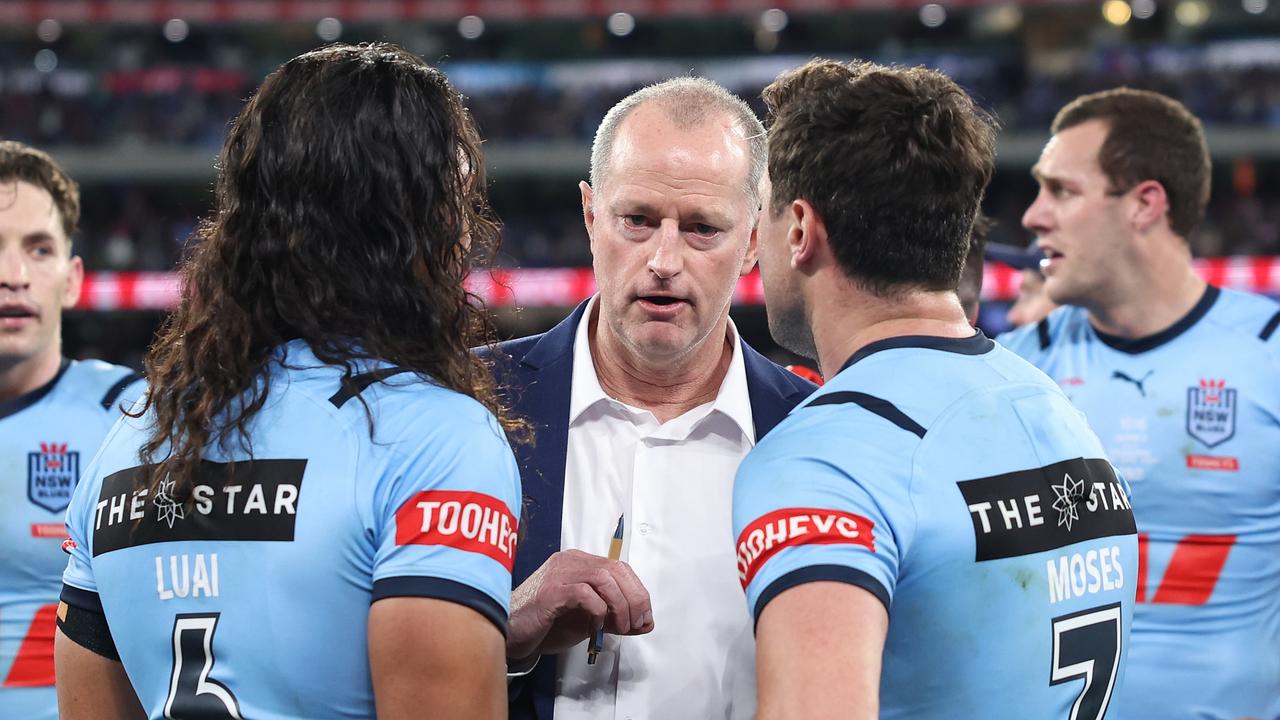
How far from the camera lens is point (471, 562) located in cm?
159

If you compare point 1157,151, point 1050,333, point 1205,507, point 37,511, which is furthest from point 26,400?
point 1157,151

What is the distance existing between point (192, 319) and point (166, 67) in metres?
28.6

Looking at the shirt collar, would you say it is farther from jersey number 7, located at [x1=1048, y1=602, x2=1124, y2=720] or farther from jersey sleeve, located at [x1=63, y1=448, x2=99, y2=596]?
jersey sleeve, located at [x1=63, y1=448, x2=99, y2=596]

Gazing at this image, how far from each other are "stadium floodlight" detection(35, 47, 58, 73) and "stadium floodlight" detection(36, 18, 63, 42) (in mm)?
265

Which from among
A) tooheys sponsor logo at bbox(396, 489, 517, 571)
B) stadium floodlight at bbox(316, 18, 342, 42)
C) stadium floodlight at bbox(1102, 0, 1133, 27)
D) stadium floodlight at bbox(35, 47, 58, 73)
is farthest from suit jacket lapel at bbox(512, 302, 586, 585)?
stadium floodlight at bbox(35, 47, 58, 73)

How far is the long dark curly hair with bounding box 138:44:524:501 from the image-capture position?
1700 millimetres

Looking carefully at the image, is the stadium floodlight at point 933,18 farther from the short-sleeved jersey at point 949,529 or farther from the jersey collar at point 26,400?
the short-sleeved jersey at point 949,529

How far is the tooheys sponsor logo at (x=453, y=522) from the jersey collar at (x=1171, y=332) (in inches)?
118

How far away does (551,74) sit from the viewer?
2778 cm

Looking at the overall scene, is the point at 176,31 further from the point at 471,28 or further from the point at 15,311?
the point at 15,311

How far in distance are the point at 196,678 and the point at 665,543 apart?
3.24ft

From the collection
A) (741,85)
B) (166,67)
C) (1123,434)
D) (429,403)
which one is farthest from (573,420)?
(166,67)

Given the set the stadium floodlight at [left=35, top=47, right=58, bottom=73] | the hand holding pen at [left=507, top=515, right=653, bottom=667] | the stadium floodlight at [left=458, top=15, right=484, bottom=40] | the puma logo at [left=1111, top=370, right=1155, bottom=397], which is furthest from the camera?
the stadium floodlight at [left=458, top=15, right=484, bottom=40]

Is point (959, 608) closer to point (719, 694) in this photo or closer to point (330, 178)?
point (719, 694)
